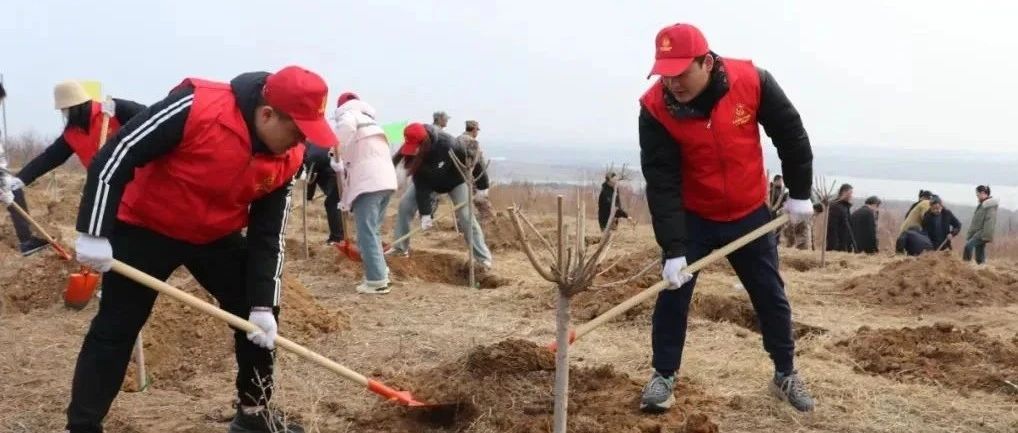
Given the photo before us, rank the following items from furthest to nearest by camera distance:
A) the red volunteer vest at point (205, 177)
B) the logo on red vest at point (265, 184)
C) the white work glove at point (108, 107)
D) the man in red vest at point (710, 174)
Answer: the white work glove at point (108, 107) → the man in red vest at point (710, 174) → the logo on red vest at point (265, 184) → the red volunteer vest at point (205, 177)

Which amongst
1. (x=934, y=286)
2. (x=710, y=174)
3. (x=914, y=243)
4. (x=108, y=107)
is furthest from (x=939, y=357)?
(x=914, y=243)

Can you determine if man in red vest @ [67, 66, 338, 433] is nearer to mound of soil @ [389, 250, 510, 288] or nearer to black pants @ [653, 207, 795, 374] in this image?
black pants @ [653, 207, 795, 374]

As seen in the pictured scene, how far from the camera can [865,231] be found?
1304 cm

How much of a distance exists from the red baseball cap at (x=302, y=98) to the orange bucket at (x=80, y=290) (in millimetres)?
4018

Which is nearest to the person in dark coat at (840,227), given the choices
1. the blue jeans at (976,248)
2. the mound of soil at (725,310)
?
the blue jeans at (976,248)

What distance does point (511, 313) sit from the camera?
689 centimetres

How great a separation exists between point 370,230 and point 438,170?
1163 millimetres

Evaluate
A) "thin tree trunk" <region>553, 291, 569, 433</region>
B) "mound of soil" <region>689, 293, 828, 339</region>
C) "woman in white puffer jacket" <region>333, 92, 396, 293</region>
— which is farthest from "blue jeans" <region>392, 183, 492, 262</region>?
"thin tree trunk" <region>553, 291, 569, 433</region>

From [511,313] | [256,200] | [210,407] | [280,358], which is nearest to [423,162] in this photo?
[511,313]

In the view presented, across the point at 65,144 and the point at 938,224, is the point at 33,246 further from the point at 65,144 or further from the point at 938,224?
the point at 938,224

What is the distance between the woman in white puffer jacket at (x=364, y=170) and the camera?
734 cm

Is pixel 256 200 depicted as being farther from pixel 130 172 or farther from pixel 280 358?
pixel 280 358

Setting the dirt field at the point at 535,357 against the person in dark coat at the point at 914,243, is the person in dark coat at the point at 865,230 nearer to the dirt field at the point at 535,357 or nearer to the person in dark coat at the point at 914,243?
the person in dark coat at the point at 914,243

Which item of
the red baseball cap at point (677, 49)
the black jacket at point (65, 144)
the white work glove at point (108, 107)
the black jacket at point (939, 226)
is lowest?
the black jacket at point (939, 226)
